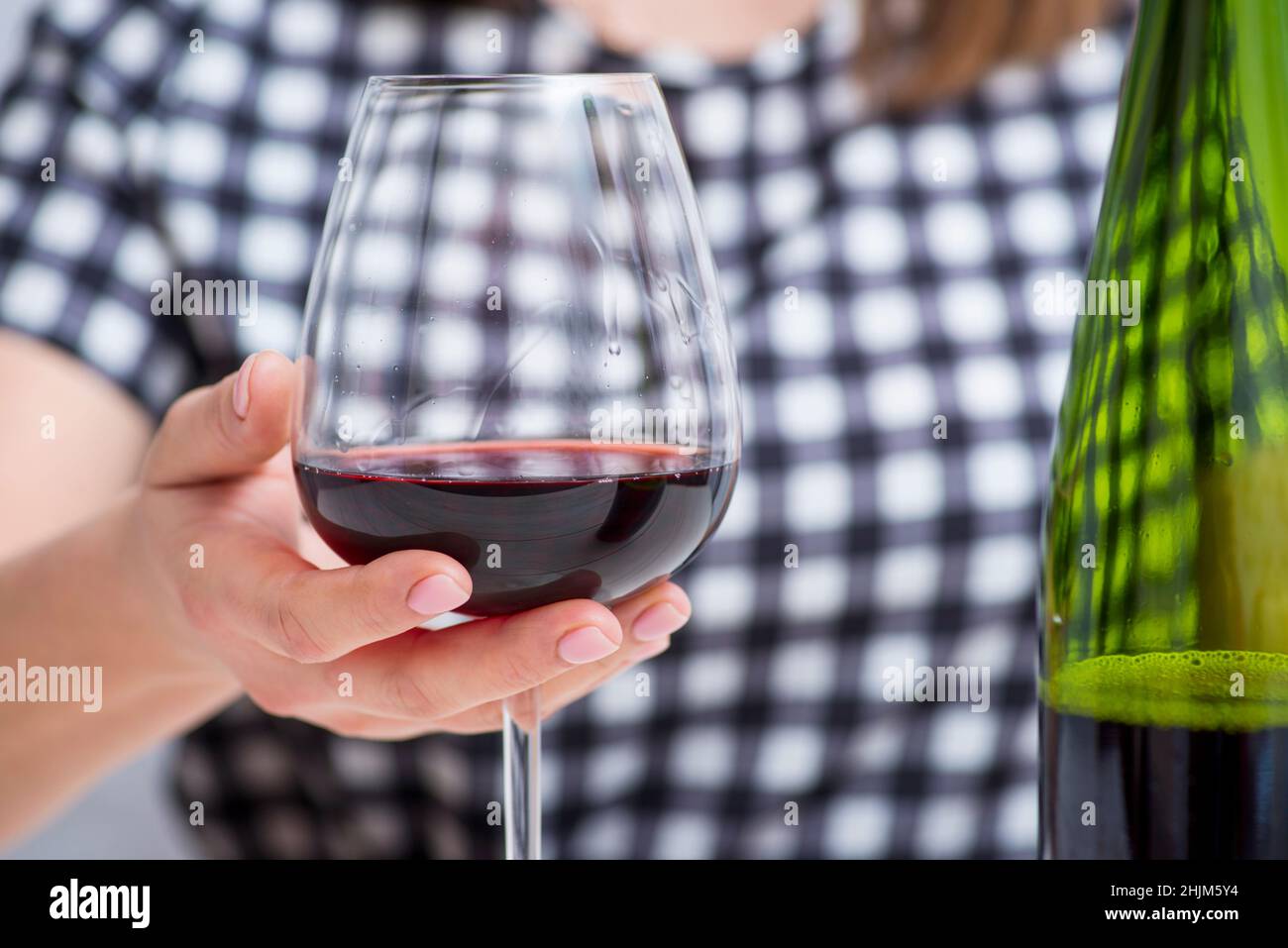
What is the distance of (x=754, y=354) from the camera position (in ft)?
3.47

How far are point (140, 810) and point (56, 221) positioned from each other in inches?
33.7

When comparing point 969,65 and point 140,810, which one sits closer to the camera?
point 969,65

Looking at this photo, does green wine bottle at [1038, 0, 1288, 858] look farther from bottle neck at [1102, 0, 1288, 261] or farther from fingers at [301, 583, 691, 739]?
fingers at [301, 583, 691, 739]

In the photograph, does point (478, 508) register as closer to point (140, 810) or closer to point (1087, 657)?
point (1087, 657)

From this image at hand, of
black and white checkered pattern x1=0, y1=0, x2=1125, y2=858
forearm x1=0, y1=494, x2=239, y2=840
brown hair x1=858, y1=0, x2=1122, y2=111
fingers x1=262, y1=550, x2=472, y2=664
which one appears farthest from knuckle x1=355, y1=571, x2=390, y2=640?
brown hair x1=858, y1=0, x2=1122, y2=111

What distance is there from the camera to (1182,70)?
1.54 ft

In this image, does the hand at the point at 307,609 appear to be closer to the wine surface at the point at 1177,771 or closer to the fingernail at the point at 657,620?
the fingernail at the point at 657,620

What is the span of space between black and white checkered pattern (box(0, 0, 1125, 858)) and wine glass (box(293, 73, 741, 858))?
1.98 ft

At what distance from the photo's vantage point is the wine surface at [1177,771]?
0.42 meters

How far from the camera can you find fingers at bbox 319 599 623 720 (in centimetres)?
41

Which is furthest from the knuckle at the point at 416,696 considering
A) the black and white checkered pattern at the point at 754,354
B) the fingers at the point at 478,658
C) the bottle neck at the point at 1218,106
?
the black and white checkered pattern at the point at 754,354

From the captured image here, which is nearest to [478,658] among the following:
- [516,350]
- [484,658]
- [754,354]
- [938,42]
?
[484,658]

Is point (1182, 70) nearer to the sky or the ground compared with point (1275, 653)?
nearer to the sky
